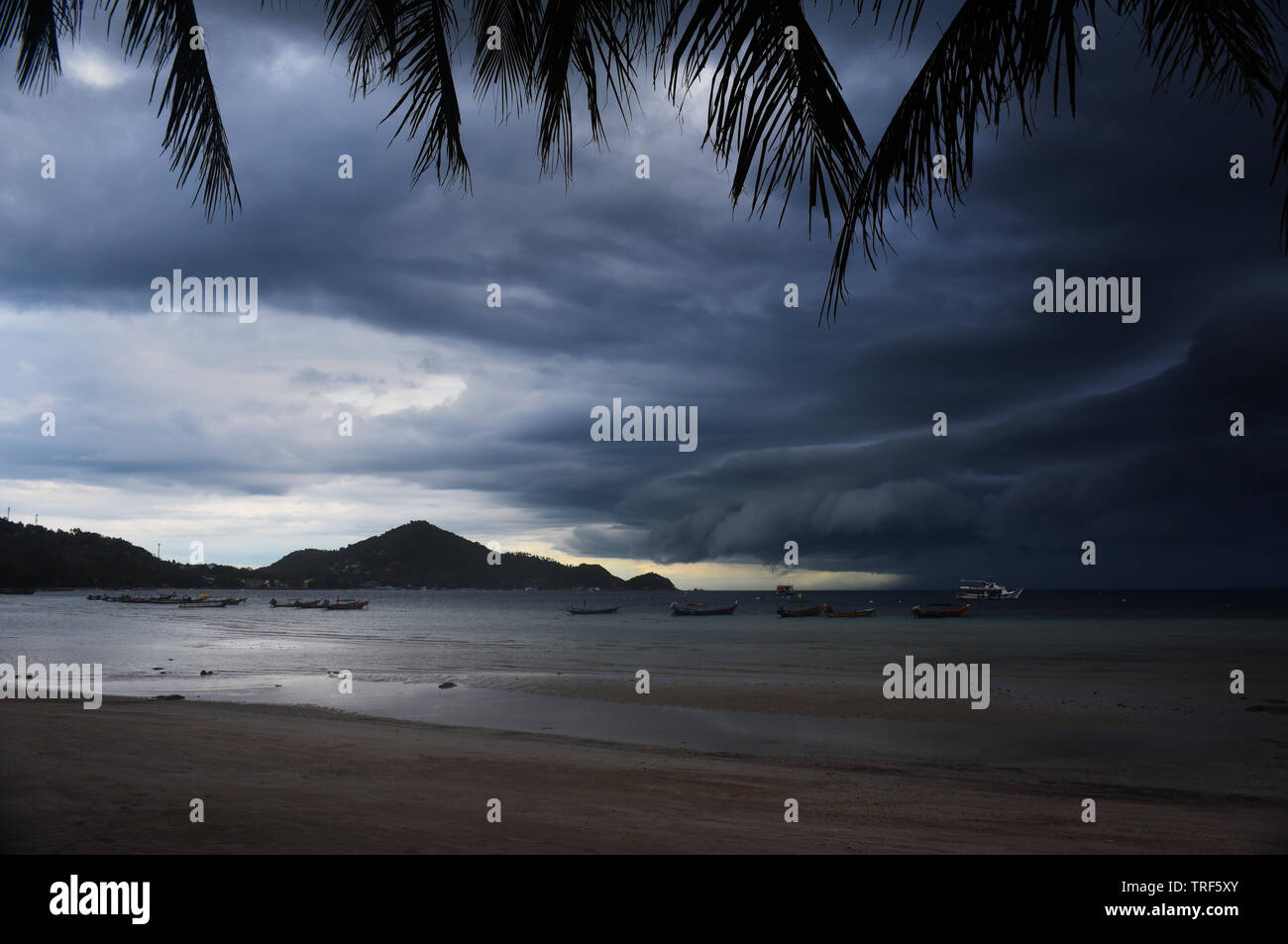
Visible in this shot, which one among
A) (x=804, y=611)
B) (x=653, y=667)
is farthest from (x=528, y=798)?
(x=804, y=611)

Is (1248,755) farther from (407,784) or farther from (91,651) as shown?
(91,651)

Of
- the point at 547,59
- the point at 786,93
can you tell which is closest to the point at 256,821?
the point at 547,59

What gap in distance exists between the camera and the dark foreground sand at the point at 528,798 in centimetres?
629

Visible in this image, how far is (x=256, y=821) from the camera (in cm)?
627

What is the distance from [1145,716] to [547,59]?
71.8ft

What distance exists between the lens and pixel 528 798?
28.1 ft
